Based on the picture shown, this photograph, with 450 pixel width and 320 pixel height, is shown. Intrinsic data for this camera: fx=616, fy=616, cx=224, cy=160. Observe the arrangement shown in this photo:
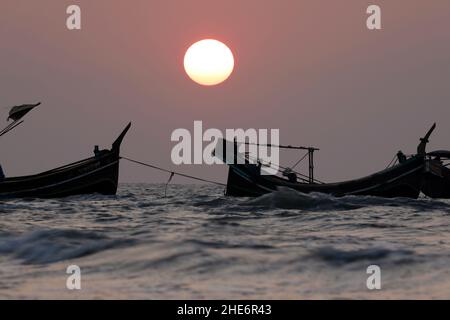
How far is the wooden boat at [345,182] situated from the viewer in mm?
35906

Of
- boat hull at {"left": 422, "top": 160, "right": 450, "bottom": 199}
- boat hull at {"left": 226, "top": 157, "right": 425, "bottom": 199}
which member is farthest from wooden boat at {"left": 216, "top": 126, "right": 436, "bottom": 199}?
boat hull at {"left": 422, "top": 160, "right": 450, "bottom": 199}

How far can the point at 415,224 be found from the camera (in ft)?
51.7

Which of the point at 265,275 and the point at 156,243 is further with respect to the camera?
the point at 156,243

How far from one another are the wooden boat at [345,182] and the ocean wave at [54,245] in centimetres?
2421

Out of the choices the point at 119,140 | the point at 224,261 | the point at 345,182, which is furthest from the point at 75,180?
the point at 224,261

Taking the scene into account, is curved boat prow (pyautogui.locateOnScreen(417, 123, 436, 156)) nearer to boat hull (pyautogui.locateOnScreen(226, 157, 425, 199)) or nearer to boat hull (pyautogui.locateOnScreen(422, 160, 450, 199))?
boat hull (pyautogui.locateOnScreen(226, 157, 425, 199))

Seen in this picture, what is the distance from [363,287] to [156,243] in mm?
4508

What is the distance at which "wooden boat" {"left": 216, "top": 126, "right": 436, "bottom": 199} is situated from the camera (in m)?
35.9

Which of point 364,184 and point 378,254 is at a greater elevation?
point 378,254

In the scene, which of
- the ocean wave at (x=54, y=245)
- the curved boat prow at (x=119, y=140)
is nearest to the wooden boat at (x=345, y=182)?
the curved boat prow at (x=119, y=140)

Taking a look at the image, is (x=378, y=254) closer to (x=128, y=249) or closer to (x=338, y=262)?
(x=338, y=262)

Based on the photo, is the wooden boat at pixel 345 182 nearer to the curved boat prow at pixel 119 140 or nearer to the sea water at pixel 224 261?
the curved boat prow at pixel 119 140
